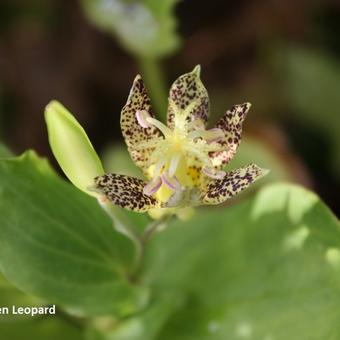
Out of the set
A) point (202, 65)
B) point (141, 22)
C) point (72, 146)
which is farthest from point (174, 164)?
point (202, 65)

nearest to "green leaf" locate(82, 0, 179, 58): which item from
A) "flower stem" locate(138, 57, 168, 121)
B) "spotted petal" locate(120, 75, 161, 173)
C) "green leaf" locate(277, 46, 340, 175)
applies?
"flower stem" locate(138, 57, 168, 121)

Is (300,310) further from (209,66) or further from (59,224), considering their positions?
(209,66)

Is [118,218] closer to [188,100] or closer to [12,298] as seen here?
[188,100]

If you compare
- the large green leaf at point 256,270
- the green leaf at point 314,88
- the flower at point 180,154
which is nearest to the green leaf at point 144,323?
the large green leaf at point 256,270

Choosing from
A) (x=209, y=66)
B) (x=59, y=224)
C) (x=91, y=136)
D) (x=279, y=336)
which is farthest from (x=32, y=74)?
(x=279, y=336)

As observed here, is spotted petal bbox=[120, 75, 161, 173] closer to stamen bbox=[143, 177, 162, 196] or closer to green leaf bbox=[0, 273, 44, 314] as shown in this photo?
stamen bbox=[143, 177, 162, 196]

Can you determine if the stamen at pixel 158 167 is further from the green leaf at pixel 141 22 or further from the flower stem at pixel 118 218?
the green leaf at pixel 141 22

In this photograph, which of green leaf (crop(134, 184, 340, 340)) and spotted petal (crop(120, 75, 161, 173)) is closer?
spotted petal (crop(120, 75, 161, 173))

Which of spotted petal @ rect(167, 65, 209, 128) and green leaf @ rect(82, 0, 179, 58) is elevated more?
green leaf @ rect(82, 0, 179, 58)
